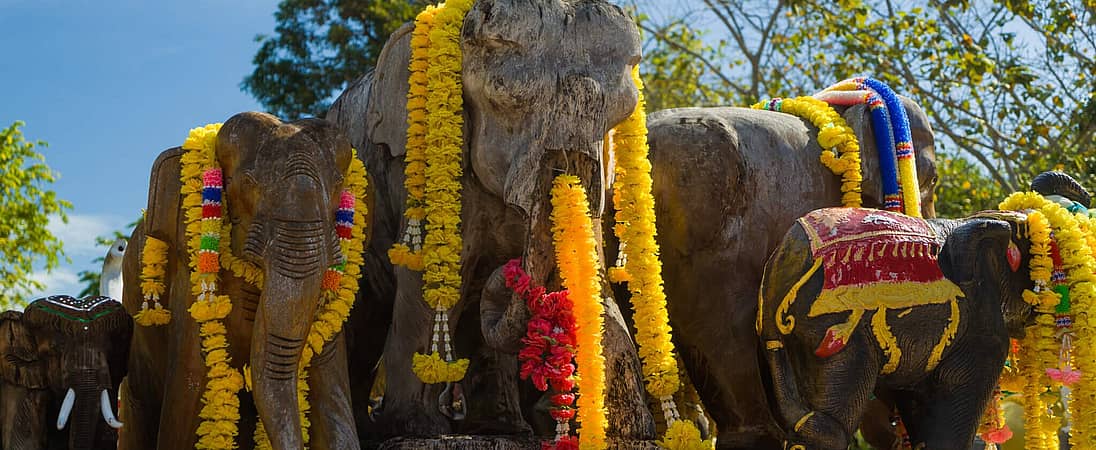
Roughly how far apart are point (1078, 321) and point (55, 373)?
4545mm

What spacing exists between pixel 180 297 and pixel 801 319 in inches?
101

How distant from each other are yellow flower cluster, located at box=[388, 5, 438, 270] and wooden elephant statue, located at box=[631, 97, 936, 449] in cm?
98

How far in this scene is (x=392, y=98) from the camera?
6.95 m

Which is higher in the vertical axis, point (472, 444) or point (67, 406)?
point (67, 406)

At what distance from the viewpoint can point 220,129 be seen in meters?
6.00

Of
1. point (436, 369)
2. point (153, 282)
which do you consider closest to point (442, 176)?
point (436, 369)

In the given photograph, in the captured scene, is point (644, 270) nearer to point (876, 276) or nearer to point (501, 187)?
point (501, 187)

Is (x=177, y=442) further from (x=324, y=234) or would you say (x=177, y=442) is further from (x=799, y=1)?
(x=799, y=1)

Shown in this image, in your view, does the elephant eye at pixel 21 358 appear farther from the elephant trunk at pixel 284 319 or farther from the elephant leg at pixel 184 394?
the elephant trunk at pixel 284 319

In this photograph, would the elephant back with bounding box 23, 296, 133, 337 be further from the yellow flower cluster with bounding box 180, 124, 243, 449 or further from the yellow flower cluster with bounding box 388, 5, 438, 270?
the yellow flower cluster with bounding box 388, 5, 438, 270

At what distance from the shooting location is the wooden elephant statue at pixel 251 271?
18.3ft

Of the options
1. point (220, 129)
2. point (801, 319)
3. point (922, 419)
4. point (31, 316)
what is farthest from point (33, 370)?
point (922, 419)

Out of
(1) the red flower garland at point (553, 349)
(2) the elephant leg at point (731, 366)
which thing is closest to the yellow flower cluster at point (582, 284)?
(1) the red flower garland at point (553, 349)

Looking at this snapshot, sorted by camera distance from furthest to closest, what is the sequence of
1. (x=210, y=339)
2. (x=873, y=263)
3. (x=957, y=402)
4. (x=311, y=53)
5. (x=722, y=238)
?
(x=311, y=53)
(x=722, y=238)
(x=957, y=402)
(x=873, y=263)
(x=210, y=339)
